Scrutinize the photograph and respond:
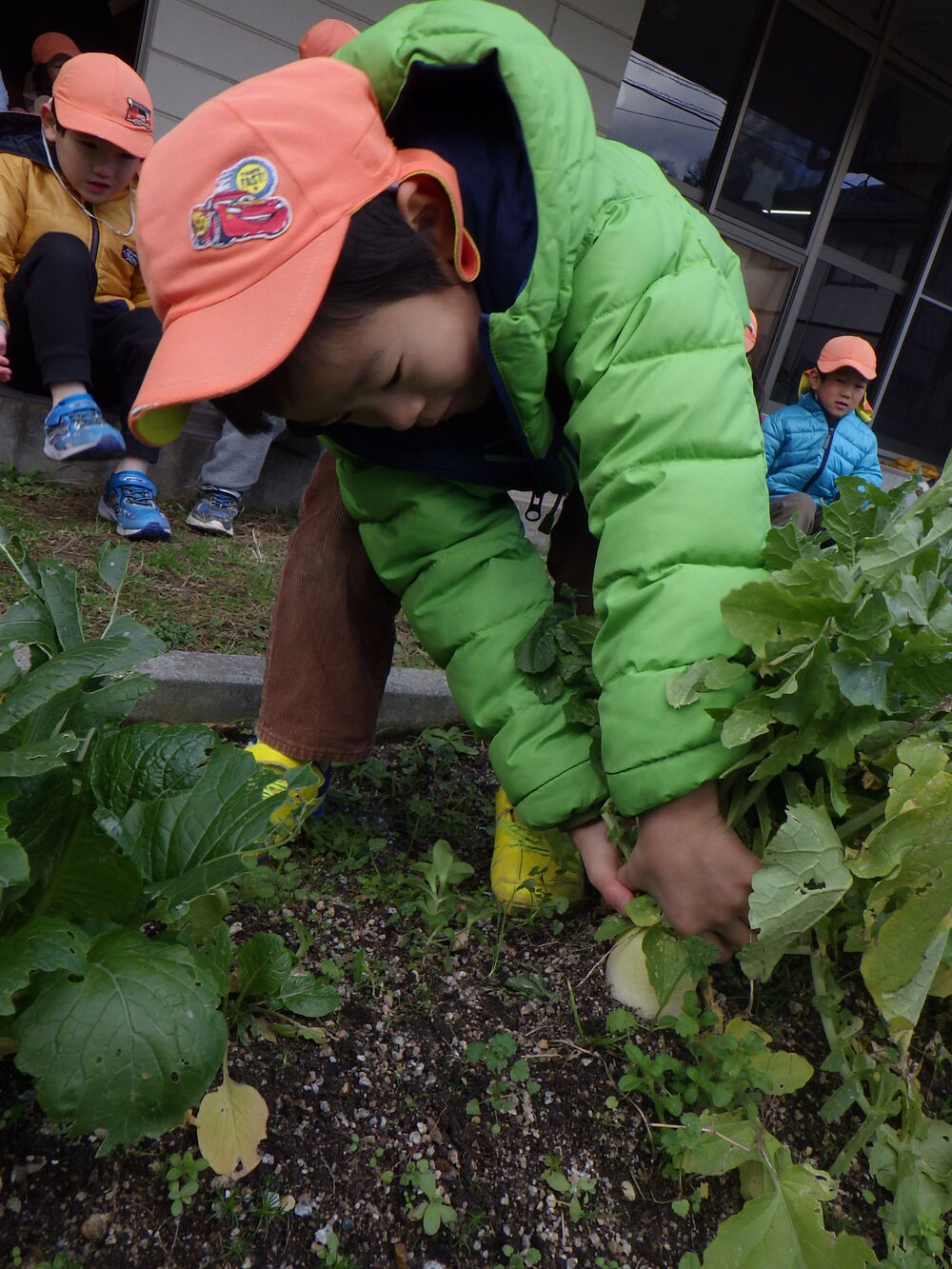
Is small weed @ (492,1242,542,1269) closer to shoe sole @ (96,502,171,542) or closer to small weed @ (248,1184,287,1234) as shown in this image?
small weed @ (248,1184,287,1234)

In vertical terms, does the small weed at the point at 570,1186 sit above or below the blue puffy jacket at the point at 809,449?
above

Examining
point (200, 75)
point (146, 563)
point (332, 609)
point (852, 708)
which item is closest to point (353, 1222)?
point (852, 708)

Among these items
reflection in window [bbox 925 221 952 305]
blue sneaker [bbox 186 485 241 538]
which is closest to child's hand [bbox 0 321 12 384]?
blue sneaker [bbox 186 485 241 538]

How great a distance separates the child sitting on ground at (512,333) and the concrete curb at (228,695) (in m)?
0.76

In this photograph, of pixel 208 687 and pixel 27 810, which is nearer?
pixel 27 810

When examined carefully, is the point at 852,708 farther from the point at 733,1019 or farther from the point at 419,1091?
the point at 419,1091

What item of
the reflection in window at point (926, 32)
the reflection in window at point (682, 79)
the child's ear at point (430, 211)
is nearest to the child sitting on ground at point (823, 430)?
the reflection in window at point (682, 79)

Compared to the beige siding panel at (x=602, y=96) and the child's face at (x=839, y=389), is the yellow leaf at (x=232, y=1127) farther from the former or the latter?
the beige siding panel at (x=602, y=96)

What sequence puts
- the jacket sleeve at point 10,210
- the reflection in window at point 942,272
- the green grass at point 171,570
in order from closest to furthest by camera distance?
the green grass at point 171,570 < the jacket sleeve at point 10,210 < the reflection in window at point 942,272

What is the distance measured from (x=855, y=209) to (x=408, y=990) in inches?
293

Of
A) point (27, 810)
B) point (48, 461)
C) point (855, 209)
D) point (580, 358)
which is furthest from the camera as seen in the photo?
point (855, 209)

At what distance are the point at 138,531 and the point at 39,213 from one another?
46.0 inches

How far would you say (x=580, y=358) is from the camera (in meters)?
1.38

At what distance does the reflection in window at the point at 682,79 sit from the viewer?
586 centimetres
